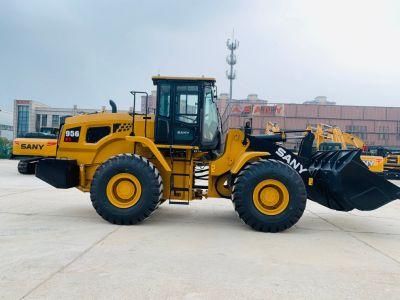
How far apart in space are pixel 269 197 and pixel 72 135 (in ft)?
13.5

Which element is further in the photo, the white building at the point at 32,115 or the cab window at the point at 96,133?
the white building at the point at 32,115

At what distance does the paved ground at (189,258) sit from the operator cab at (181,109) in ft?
5.32

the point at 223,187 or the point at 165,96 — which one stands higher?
the point at 165,96

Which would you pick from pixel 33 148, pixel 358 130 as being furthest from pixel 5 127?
pixel 33 148

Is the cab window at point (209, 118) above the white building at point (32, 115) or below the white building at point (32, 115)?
below

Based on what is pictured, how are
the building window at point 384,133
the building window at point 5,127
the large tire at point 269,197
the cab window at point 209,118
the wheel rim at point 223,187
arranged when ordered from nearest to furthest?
Answer: the large tire at point 269,197, the cab window at point 209,118, the wheel rim at point 223,187, the building window at point 384,133, the building window at point 5,127

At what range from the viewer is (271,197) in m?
7.45

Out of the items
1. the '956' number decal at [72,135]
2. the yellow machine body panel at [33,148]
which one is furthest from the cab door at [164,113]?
the yellow machine body panel at [33,148]

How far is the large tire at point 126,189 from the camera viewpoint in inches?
297

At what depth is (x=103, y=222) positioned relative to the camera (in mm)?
7805

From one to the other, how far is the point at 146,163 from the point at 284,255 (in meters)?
3.02

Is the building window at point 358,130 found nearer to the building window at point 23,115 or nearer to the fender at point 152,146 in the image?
the building window at point 23,115

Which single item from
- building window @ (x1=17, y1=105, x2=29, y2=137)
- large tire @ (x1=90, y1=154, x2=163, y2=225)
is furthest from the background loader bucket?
building window @ (x1=17, y1=105, x2=29, y2=137)

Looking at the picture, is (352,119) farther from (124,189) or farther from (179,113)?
(124,189)
